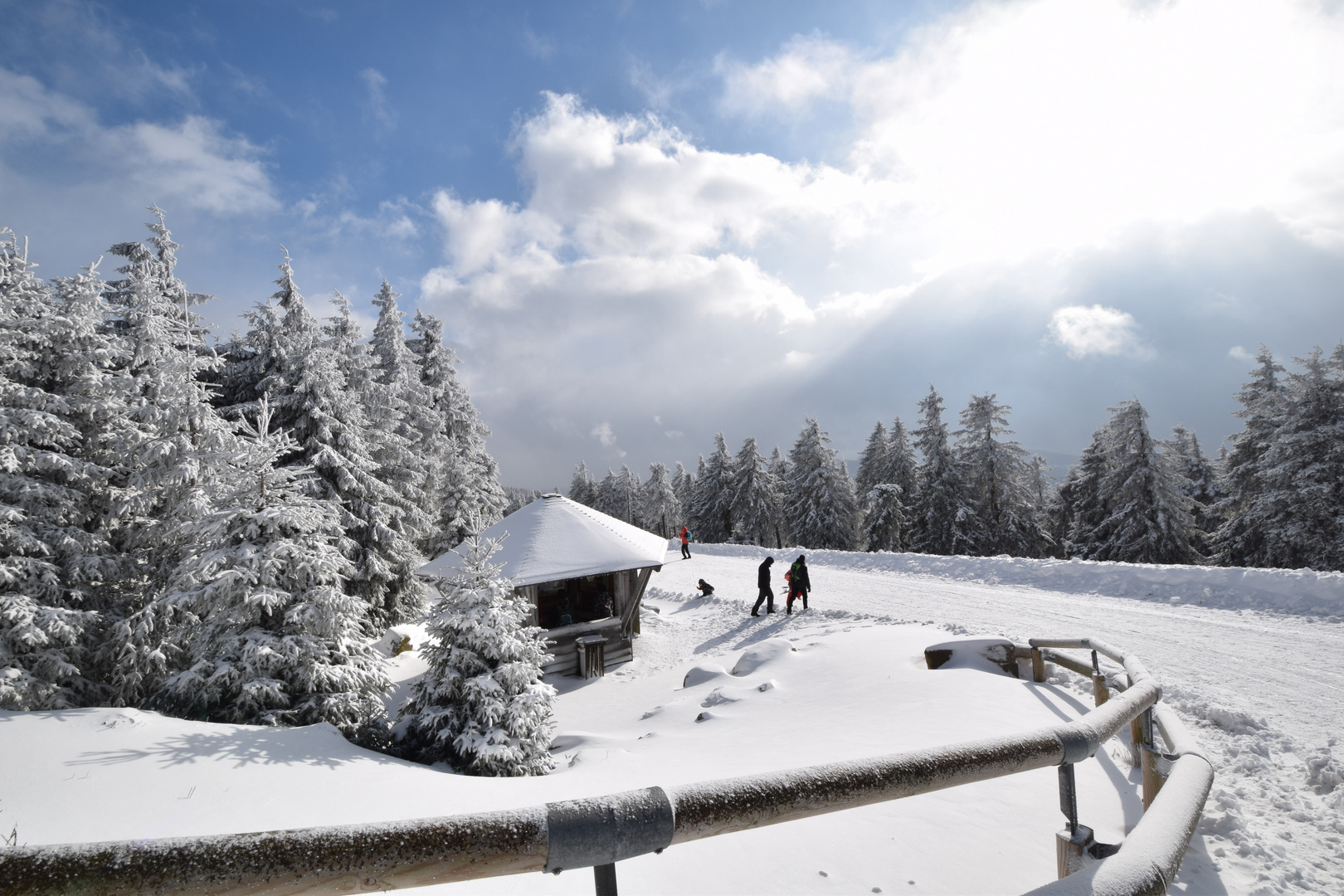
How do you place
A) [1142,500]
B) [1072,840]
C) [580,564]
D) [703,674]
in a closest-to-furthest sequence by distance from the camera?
1. [1072,840]
2. [703,674]
3. [580,564]
4. [1142,500]

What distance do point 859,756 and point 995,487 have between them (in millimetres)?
32696

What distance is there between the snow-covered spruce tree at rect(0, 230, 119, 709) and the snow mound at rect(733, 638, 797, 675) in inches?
485

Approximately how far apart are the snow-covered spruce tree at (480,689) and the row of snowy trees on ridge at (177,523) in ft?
0.76

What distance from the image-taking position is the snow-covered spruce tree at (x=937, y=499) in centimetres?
3259

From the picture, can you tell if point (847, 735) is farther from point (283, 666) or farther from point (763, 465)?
point (763, 465)

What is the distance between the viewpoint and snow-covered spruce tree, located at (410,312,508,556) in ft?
89.6

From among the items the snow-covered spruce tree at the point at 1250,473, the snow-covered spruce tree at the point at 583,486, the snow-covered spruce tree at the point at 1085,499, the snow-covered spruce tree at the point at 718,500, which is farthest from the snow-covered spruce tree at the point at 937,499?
the snow-covered spruce tree at the point at 583,486

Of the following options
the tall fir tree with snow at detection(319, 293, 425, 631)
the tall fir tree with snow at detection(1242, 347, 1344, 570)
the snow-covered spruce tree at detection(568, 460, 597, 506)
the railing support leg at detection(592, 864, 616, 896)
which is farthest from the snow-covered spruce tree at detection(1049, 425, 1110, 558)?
the snow-covered spruce tree at detection(568, 460, 597, 506)

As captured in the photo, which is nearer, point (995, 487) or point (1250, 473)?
point (1250, 473)

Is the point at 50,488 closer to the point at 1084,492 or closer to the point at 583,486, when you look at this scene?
the point at 1084,492

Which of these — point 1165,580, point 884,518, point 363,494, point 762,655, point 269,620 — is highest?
point 363,494

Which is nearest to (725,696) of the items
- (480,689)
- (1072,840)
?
(480,689)

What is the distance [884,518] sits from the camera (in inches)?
1474

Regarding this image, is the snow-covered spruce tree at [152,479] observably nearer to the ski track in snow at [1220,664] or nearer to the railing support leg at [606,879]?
the ski track in snow at [1220,664]
